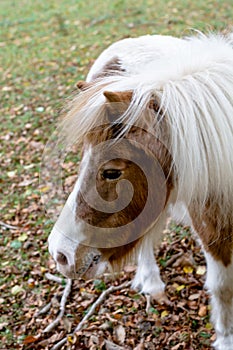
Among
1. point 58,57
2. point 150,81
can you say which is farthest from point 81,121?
point 58,57

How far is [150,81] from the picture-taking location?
1915 mm

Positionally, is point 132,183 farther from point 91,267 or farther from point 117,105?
point 91,267

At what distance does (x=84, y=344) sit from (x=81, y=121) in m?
1.79

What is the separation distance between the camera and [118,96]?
1803 mm

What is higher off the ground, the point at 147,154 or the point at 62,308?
the point at 147,154

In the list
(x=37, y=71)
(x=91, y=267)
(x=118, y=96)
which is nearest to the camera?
(x=118, y=96)

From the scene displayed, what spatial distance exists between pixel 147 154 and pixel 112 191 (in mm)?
236

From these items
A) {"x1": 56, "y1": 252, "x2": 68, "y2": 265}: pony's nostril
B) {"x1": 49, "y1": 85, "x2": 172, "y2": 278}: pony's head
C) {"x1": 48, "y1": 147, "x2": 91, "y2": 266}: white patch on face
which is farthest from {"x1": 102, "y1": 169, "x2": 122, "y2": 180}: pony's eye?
{"x1": 56, "y1": 252, "x2": 68, "y2": 265}: pony's nostril

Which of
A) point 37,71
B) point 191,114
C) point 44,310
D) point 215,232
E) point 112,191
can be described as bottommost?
point 44,310

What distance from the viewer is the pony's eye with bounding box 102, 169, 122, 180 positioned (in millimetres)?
1901

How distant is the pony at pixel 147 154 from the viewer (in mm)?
1835

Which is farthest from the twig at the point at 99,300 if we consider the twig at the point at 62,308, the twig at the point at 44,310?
the twig at the point at 44,310

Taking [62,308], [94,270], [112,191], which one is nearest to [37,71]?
[62,308]

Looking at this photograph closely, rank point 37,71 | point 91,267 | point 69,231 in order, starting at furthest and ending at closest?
point 37,71 < point 91,267 < point 69,231
